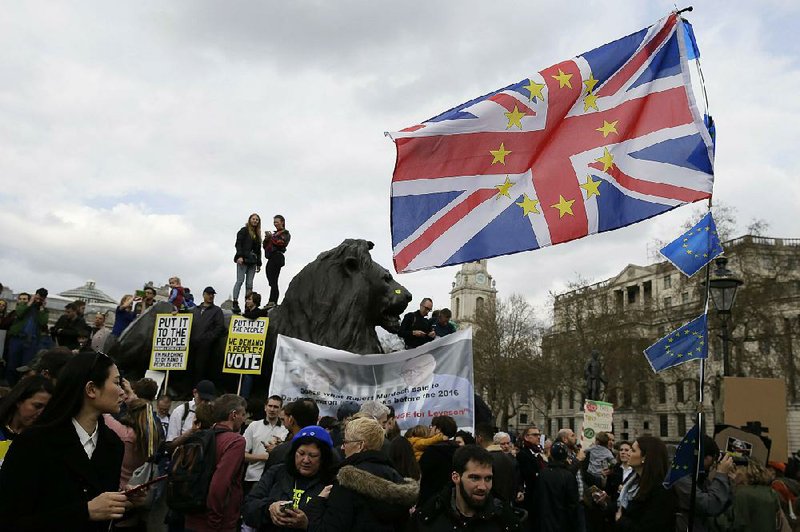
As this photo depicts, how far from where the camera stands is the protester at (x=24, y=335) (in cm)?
1155

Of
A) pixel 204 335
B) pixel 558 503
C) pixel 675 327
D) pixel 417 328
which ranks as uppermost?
pixel 675 327

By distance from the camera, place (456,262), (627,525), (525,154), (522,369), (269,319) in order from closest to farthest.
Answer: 1. (627,525)
2. (456,262)
3. (525,154)
4. (269,319)
5. (522,369)

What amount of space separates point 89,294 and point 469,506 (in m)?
80.1

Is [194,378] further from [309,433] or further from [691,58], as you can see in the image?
[691,58]

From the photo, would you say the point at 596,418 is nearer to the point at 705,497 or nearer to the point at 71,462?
the point at 705,497

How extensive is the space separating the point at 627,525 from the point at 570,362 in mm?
47730

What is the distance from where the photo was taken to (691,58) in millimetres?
6113

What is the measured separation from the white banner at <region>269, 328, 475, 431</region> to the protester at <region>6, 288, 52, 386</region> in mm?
5349

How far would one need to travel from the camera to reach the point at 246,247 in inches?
450

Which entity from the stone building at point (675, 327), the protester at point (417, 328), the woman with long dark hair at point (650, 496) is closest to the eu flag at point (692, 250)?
the woman with long dark hair at point (650, 496)

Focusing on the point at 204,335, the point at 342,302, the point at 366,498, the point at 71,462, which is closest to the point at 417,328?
the point at 342,302

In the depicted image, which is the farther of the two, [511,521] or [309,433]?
[309,433]

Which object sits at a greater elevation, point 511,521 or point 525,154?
point 525,154

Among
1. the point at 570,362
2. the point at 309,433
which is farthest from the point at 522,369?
the point at 309,433
